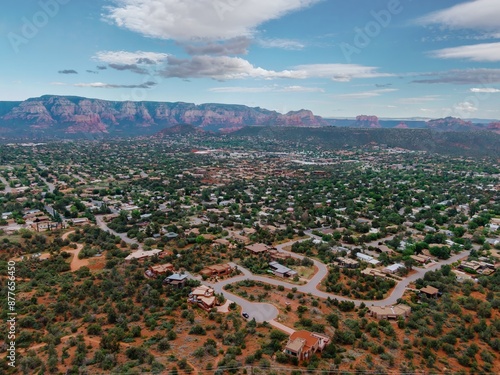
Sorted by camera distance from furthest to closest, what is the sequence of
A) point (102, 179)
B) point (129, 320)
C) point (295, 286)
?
point (102, 179) < point (295, 286) < point (129, 320)

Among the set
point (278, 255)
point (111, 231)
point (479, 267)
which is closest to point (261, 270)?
point (278, 255)

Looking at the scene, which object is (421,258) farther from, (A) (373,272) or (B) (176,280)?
(B) (176,280)

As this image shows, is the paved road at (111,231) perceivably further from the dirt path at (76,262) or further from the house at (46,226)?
the dirt path at (76,262)

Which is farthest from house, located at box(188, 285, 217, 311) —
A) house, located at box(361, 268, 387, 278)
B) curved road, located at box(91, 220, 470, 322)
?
house, located at box(361, 268, 387, 278)

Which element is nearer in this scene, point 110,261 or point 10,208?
point 110,261

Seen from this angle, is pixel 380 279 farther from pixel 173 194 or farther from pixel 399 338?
pixel 173 194

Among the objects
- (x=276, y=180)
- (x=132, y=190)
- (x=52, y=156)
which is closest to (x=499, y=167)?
(x=276, y=180)
